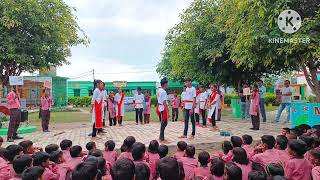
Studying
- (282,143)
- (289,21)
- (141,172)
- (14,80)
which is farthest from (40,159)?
(14,80)

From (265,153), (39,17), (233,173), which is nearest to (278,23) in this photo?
(265,153)

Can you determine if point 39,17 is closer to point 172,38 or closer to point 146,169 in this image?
point 172,38

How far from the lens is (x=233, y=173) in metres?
3.87

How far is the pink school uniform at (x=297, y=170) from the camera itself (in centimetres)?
461

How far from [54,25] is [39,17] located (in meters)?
0.86

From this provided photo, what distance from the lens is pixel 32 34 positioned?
1817 cm

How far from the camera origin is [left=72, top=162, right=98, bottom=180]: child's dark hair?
3838mm

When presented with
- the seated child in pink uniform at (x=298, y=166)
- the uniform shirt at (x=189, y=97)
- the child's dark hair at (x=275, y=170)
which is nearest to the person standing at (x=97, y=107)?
the uniform shirt at (x=189, y=97)

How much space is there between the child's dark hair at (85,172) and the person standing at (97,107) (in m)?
6.79

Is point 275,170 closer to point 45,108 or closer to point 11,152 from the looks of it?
point 11,152

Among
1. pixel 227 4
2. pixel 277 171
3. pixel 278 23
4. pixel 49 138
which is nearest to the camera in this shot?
pixel 277 171

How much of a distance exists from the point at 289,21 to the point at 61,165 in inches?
215

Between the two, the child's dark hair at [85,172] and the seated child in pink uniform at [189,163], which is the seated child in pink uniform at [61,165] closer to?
the child's dark hair at [85,172]

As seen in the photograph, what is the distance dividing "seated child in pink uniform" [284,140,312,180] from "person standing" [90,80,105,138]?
22.7ft
